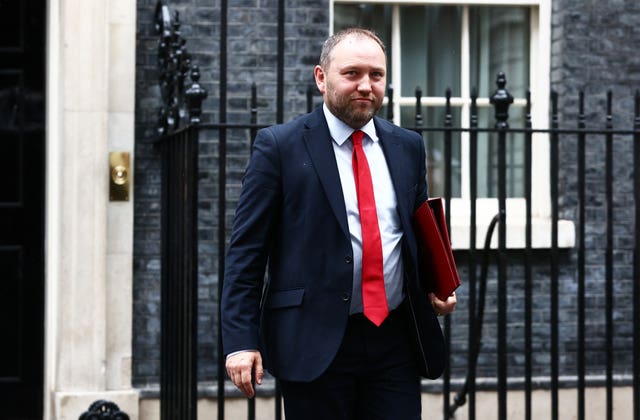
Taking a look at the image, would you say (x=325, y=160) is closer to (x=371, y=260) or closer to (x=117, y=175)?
(x=371, y=260)


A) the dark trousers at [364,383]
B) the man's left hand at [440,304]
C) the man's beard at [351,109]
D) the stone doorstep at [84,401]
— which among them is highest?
the man's beard at [351,109]

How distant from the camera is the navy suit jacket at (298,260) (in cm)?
379

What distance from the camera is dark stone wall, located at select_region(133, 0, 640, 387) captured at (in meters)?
6.86

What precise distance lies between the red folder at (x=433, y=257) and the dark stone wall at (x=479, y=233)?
118 inches

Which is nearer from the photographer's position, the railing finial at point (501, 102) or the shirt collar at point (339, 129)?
the shirt collar at point (339, 129)

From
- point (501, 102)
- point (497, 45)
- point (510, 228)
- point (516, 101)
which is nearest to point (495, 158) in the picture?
point (516, 101)

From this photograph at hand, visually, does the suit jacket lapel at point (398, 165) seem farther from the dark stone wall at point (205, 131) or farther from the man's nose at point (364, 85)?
the dark stone wall at point (205, 131)

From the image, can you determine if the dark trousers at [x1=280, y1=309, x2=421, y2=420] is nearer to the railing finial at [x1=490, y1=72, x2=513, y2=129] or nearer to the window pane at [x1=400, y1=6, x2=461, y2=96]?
the railing finial at [x1=490, y1=72, x2=513, y2=129]

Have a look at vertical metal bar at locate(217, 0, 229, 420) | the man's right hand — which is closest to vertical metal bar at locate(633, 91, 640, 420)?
vertical metal bar at locate(217, 0, 229, 420)

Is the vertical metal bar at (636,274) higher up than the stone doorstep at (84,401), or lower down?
higher up

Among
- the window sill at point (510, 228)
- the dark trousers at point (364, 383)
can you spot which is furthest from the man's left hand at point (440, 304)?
the window sill at point (510, 228)

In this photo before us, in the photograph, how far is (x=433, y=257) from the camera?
396 centimetres

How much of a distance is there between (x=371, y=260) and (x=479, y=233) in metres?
3.35
